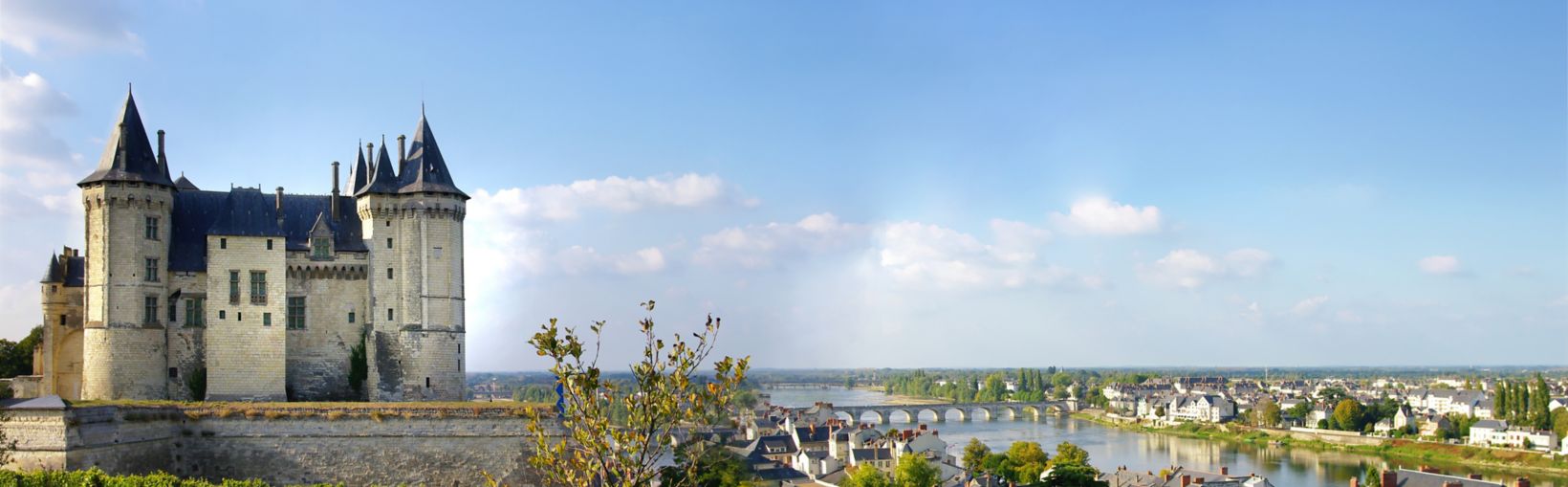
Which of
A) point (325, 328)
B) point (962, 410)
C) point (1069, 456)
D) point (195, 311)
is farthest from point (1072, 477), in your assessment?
point (962, 410)

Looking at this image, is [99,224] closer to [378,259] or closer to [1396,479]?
[378,259]

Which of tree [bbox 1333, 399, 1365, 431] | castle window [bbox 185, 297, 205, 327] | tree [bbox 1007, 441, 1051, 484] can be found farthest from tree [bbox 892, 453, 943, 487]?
tree [bbox 1333, 399, 1365, 431]

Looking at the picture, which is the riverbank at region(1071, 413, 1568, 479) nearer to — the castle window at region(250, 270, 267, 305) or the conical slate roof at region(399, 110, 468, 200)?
the conical slate roof at region(399, 110, 468, 200)

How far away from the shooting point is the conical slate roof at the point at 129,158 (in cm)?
2448

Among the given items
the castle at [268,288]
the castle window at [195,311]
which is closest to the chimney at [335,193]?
the castle at [268,288]

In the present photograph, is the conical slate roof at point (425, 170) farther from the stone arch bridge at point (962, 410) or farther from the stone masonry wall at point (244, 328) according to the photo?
the stone arch bridge at point (962, 410)

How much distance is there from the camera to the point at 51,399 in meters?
21.2

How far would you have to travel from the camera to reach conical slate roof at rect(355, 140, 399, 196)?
26.0 m

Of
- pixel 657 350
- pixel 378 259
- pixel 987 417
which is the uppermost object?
pixel 378 259

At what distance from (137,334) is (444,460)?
6.96 m

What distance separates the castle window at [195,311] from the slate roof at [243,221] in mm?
659

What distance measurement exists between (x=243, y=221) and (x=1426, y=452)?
55.7 m

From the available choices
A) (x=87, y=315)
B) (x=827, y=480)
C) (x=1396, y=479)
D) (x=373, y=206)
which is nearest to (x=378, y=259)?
(x=373, y=206)

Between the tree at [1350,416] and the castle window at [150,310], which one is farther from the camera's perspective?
the tree at [1350,416]
